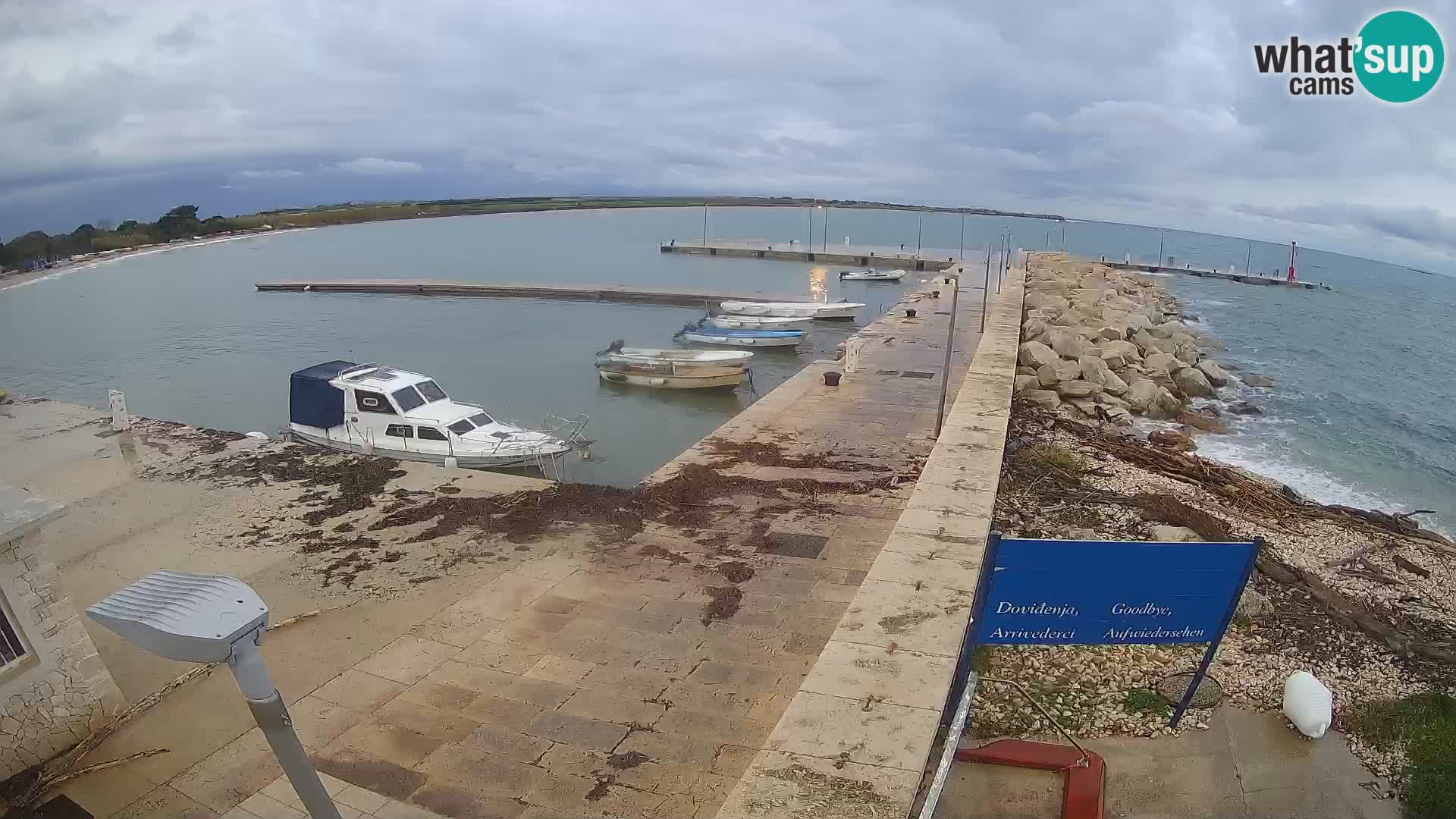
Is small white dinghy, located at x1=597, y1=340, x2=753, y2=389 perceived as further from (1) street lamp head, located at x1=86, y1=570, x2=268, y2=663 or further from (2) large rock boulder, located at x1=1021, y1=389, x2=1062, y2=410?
(1) street lamp head, located at x1=86, y1=570, x2=268, y2=663

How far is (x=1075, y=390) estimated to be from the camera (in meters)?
17.7

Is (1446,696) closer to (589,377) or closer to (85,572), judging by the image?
(85,572)

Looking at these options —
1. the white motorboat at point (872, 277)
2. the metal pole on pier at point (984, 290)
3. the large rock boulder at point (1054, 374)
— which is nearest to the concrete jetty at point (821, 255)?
the white motorboat at point (872, 277)

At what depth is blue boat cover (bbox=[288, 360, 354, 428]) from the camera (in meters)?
16.6

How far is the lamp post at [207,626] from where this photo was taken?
2.43m

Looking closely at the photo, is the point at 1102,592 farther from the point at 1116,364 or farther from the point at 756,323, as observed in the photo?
the point at 756,323

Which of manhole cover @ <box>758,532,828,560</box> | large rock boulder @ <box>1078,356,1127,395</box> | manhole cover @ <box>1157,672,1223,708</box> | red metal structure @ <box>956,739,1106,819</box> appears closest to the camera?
red metal structure @ <box>956,739,1106,819</box>

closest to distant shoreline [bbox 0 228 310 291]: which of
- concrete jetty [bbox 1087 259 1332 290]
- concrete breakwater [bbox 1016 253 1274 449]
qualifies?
concrete breakwater [bbox 1016 253 1274 449]

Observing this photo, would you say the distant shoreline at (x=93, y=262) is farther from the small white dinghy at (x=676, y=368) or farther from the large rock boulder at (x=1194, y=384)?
the large rock boulder at (x=1194, y=384)

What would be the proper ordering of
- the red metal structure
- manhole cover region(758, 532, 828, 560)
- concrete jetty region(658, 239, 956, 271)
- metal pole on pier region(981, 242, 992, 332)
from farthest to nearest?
concrete jetty region(658, 239, 956, 271) < metal pole on pier region(981, 242, 992, 332) < manhole cover region(758, 532, 828, 560) < the red metal structure

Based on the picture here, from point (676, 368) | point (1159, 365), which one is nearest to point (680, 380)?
point (676, 368)

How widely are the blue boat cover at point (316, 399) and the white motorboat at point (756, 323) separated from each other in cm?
1856

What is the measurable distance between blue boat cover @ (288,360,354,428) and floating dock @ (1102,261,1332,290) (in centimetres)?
6033

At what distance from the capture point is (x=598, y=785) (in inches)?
205
